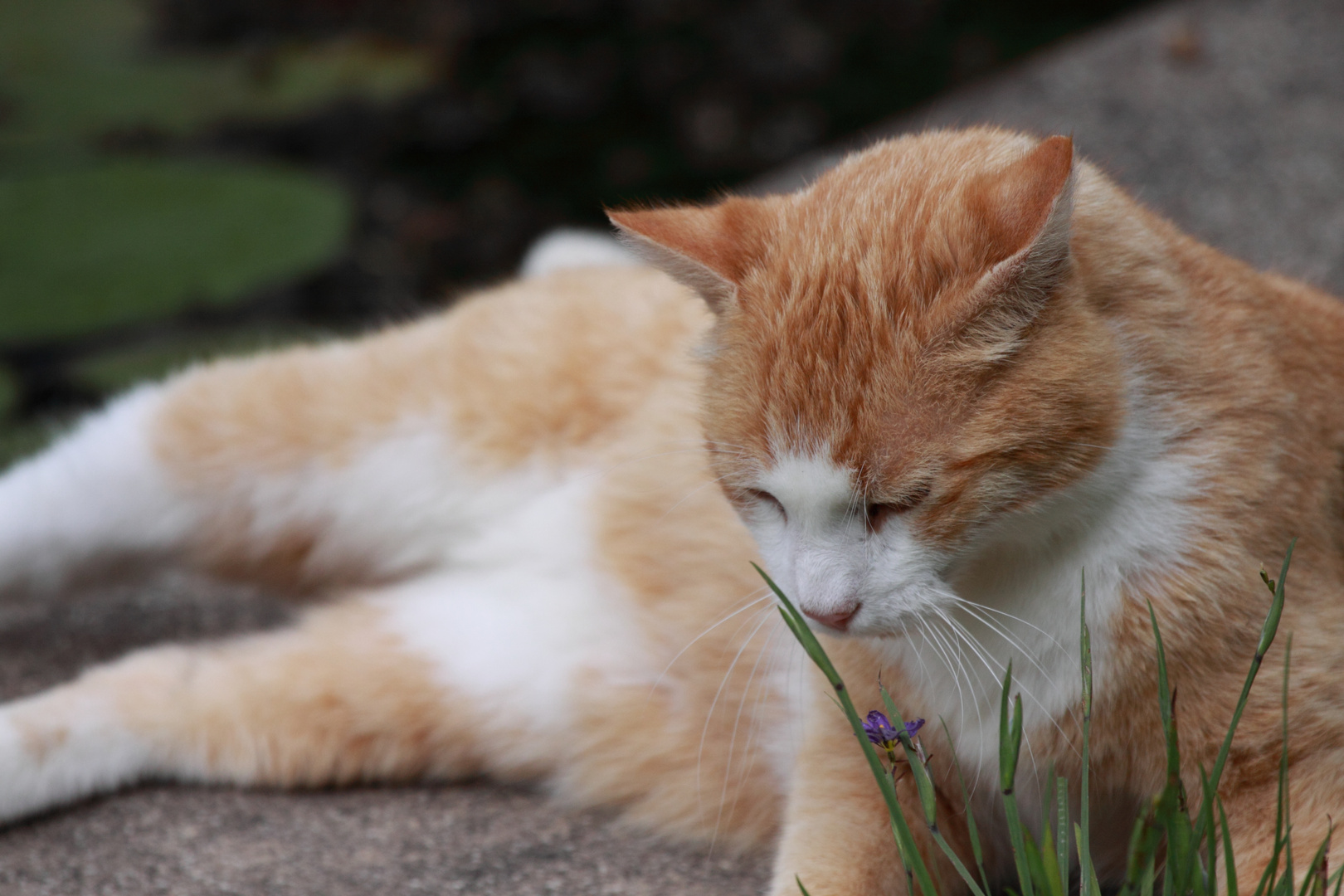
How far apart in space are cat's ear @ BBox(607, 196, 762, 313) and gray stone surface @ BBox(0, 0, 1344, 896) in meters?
0.99

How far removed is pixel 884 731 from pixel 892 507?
268 mm

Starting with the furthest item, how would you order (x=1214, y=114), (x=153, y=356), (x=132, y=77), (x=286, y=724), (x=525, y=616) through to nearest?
(x=132, y=77), (x=153, y=356), (x=1214, y=114), (x=525, y=616), (x=286, y=724)

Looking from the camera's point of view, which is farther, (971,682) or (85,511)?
(85,511)

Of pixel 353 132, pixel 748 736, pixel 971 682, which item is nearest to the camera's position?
pixel 971 682

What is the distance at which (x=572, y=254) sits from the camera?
3.41 meters

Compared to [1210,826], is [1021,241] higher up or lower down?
higher up

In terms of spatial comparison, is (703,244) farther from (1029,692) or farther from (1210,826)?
(1210,826)

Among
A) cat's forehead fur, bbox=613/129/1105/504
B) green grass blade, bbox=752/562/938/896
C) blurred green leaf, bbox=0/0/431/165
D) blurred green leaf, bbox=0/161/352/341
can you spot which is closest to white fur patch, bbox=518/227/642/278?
cat's forehead fur, bbox=613/129/1105/504

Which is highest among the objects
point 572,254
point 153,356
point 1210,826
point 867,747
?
point 153,356

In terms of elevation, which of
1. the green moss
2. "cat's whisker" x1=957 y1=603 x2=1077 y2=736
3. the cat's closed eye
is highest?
the green moss

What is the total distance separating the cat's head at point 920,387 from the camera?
143cm

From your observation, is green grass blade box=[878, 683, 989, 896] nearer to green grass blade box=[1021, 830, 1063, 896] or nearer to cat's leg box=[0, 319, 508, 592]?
green grass blade box=[1021, 830, 1063, 896]

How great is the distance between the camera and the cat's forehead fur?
4.68 ft

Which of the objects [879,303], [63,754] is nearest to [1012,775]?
[879,303]
